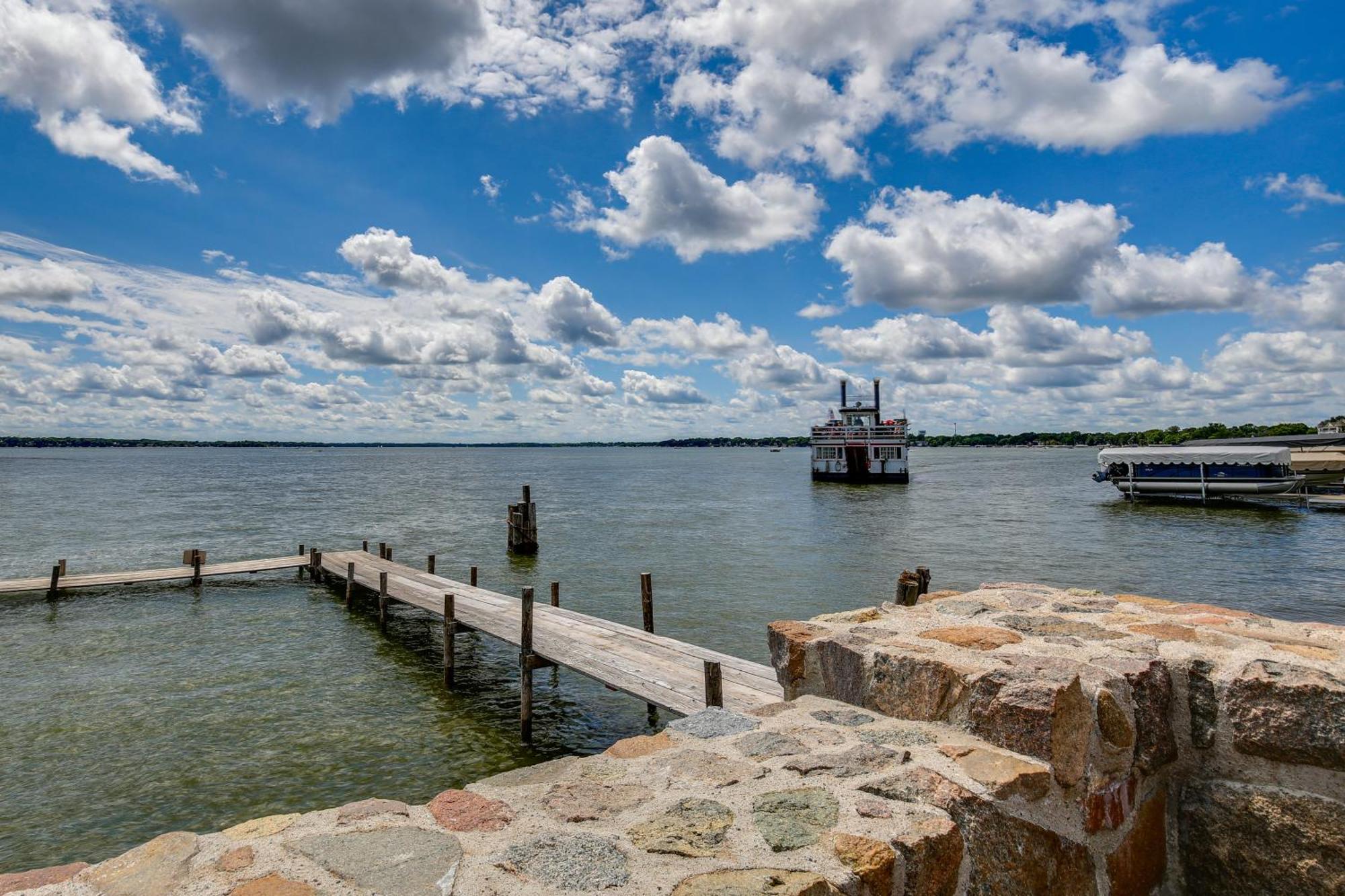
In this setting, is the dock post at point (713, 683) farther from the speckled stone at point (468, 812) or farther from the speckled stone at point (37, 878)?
the speckled stone at point (37, 878)

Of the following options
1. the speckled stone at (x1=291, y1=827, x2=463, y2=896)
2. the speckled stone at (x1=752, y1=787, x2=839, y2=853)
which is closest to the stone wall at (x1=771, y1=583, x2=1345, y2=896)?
the speckled stone at (x1=752, y1=787, x2=839, y2=853)

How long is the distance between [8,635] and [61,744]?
386 inches

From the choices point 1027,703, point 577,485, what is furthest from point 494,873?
point 577,485

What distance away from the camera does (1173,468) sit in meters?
49.6

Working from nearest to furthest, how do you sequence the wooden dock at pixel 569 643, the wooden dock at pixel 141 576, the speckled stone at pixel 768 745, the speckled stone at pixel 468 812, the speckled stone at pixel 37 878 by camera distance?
the speckled stone at pixel 37 878 → the speckled stone at pixel 468 812 → the speckled stone at pixel 768 745 → the wooden dock at pixel 569 643 → the wooden dock at pixel 141 576

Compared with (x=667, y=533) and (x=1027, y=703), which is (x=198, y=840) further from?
(x=667, y=533)

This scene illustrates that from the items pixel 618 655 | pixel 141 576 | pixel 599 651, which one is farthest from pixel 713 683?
pixel 141 576

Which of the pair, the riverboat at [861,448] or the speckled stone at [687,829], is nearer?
the speckled stone at [687,829]

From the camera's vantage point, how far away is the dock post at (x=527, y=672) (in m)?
11.2

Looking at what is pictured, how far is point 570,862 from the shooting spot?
8.45ft

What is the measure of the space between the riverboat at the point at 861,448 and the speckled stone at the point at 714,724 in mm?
75650

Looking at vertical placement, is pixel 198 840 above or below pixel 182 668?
above

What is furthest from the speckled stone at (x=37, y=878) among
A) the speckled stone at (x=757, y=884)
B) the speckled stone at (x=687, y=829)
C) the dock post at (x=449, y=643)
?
the dock post at (x=449, y=643)

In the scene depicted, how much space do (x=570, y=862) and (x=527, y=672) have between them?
942cm
